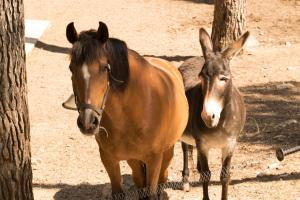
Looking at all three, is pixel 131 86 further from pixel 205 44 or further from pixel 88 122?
pixel 205 44

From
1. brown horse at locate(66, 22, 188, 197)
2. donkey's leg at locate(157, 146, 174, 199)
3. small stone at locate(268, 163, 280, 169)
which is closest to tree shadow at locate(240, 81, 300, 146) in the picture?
small stone at locate(268, 163, 280, 169)

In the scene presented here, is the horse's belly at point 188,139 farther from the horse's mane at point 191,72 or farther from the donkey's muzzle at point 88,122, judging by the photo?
the donkey's muzzle at point 88,122

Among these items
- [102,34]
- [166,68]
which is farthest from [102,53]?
[166,68]

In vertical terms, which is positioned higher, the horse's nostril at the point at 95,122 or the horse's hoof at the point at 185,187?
the horse's nostril at the point at 95,122

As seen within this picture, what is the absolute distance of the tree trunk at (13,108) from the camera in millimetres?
5070

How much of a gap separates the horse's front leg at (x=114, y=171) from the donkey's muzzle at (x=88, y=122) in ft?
3.27

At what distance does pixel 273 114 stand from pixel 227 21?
3.42m

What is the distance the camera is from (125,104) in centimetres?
536

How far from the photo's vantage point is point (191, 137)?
22.9ft

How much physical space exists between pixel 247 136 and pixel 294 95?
1.93 m

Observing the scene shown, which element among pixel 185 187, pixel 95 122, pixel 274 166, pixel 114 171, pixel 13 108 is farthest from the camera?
pixel 274 166

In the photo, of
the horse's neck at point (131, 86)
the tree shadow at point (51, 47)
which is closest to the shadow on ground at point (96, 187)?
the horse's neck at point (131, 86)

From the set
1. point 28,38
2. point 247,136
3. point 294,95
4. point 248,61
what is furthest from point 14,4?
point 28,38

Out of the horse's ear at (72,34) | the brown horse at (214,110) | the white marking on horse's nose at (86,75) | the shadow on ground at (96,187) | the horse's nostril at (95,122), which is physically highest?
the horse's ear at (72,34)
